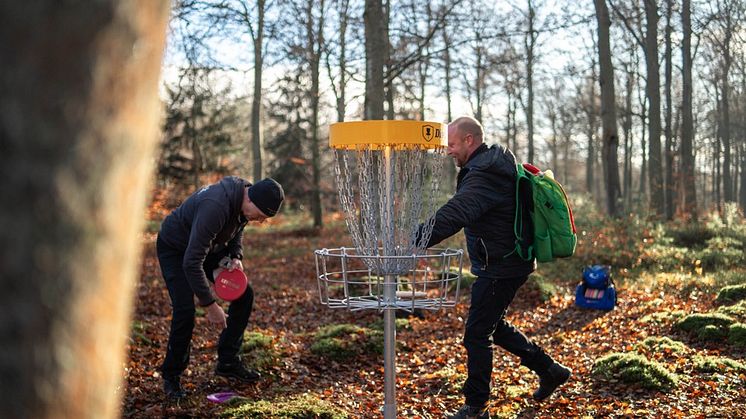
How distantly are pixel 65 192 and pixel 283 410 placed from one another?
3.40m

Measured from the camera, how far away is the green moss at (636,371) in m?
5.28

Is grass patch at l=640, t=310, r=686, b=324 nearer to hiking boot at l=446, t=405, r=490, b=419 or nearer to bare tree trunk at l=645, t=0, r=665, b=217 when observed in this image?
hiking boot at l=446, t=405, r=490, b=419

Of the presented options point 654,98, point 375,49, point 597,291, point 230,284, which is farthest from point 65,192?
point 654,98

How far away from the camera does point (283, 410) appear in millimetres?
4246

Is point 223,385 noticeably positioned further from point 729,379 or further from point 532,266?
point 729,379

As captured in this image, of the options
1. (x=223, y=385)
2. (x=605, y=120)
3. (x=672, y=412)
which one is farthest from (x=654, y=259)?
Result: (x=223, y=385)

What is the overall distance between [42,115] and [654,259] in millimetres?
12567

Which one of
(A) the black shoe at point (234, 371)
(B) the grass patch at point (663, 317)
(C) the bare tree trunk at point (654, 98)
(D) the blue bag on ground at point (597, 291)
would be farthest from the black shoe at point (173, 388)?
(C) the bare tree trunk at point (654, 98)

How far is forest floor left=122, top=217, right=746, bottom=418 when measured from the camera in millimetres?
4926

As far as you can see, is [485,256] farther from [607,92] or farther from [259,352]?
[607,92]

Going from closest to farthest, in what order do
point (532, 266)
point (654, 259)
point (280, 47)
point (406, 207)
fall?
point (406, 207)
point (532, 266)
point (654, 259)
point (280, 47)

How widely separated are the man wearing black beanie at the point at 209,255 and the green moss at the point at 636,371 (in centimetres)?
→ 302

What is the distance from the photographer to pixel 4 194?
1.08 meters

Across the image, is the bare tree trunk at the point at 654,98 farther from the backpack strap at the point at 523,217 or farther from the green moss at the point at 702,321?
the backpack strap at the point at 523,217
